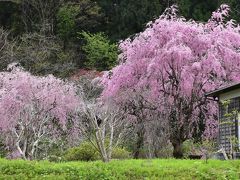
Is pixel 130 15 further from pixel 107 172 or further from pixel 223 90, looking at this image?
pixel 107 172

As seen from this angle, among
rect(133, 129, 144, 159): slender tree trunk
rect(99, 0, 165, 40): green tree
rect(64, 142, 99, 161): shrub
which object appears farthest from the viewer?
rect(99, 0, 165, 40): green tree

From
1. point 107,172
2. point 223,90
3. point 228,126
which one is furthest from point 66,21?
point 107,172

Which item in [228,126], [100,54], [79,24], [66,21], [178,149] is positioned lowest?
[178,149]

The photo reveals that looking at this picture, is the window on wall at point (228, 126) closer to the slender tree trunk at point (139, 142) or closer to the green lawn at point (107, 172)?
the slender tree trunk at point (139, 142)

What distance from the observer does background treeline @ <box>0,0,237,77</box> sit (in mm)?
30219

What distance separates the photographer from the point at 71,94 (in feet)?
63.5

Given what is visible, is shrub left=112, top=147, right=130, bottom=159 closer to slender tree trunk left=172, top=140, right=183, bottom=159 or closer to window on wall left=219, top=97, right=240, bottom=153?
slender tree trunk left=172, top=140, right=183, bottom=159

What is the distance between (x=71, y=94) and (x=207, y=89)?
567 centimetres

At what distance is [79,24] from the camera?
1379 inches

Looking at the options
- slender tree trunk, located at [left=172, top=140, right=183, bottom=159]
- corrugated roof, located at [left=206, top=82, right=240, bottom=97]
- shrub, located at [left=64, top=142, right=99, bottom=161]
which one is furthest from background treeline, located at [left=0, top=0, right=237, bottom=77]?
corrugated roof, located at [left=206, top=82, right=240, bottom=97]

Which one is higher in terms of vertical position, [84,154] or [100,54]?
[100,54]

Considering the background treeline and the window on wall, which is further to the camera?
the background treeline

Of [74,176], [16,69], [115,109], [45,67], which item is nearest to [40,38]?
[45,67]

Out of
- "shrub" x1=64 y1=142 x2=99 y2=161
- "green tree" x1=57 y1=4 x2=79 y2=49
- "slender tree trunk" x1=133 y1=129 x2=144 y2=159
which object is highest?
"green tree" x1=57 y1=4 x2=79 y2=49
